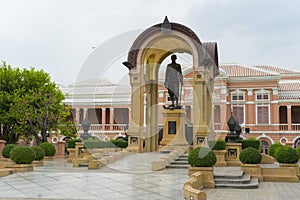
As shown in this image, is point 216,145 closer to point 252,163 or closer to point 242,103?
point 252,163

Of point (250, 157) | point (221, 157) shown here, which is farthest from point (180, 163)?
point (250, 157)

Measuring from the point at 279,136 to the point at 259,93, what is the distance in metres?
5.44

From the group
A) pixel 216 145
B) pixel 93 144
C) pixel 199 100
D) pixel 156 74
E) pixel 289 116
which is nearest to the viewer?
pixel 216 145

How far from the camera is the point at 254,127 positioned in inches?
1622

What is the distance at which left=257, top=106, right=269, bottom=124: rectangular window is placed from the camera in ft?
135

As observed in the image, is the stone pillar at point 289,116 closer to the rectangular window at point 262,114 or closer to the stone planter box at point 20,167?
the rectangular window at point 262,114

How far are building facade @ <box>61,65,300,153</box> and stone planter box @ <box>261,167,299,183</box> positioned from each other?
26218mm

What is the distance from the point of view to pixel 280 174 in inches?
485

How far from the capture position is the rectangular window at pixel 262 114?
41062 mm

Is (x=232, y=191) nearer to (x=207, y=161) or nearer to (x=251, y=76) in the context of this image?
(x=207, y=161)

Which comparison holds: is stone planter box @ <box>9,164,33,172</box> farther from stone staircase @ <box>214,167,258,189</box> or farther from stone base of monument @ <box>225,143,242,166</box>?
stone base of monument @ <box>225,143,242,166</box>

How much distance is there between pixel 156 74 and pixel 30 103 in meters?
9.92

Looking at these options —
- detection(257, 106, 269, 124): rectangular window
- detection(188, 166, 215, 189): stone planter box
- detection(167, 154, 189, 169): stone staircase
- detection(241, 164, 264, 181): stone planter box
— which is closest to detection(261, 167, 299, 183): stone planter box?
detection(241, 164, 264, 181): stone planter box

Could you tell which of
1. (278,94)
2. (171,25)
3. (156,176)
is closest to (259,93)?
(278,94)
